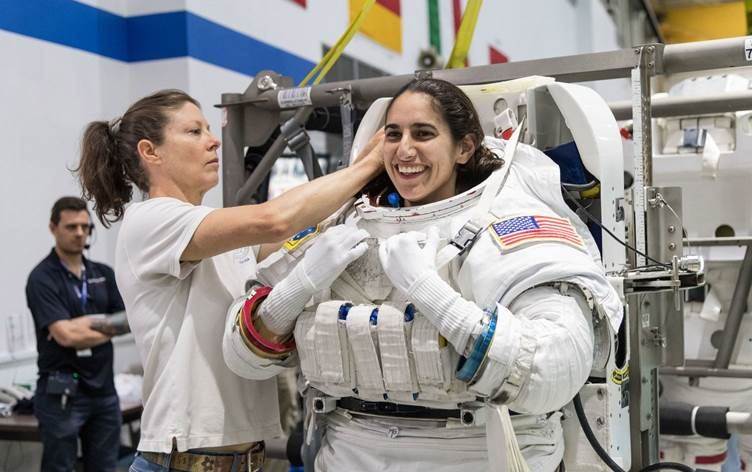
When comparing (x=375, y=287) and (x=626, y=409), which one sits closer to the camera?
(x=375, y=287)

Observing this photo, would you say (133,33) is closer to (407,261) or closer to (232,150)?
(232,150)

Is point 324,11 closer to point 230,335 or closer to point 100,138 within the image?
point 100,138

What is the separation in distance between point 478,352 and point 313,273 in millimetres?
422

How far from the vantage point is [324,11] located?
250 inches

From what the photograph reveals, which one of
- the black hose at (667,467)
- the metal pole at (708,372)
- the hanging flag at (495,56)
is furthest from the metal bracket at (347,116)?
the hanging flag at (495,56)

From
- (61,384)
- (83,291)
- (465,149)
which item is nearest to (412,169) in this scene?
(465,149)

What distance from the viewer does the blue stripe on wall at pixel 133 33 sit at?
4211 millimetres

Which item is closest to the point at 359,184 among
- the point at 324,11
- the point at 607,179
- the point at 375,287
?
the point at 375,287

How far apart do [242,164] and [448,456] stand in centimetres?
156

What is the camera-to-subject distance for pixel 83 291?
407cm

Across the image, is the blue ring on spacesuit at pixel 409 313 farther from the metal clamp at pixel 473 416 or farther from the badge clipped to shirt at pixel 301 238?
the badge clipped to shirt at pixel 301 238

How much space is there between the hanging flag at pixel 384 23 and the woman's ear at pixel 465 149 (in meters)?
4.99

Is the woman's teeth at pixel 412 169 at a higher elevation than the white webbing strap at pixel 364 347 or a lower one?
higher

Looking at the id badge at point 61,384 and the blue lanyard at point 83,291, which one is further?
the blue lanyard at point 83,291
